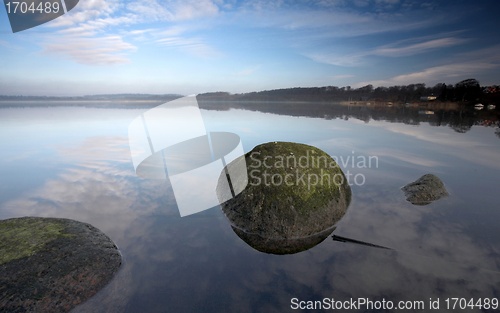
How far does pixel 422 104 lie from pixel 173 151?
13033 cm

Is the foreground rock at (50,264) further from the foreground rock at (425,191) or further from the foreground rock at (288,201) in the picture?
the foreground rock at (425,191)

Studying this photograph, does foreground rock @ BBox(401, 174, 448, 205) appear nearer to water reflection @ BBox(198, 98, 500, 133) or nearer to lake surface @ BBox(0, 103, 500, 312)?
lake surface @ BBox(0, 103, 500, 312)

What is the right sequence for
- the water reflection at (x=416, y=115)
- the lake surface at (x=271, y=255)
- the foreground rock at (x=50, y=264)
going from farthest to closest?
the water reflection at (x=416, y=115) < the lake surface at (x=271, y=255) < the foreground rock at (x=50, y=264)

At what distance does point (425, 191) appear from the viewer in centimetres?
952

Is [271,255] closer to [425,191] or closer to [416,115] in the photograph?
[425,191]

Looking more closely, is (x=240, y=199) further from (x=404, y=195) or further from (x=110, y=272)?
(x=404, y=195)

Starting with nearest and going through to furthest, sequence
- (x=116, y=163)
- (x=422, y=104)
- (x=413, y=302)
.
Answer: (x=413, y=302) → (x=116, y=163) → (x=422, y=104)

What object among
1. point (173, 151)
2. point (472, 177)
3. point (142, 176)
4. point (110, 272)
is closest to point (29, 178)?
point (142, 176)

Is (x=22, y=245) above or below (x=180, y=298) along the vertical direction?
above

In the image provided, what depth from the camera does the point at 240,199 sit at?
25.4 ft

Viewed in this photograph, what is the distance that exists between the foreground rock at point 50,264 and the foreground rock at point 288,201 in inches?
131

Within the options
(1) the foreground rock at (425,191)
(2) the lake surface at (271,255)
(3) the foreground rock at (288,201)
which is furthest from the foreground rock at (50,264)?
(1) the foreground rock at (425,191)

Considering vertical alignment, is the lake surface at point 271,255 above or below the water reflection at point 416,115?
below

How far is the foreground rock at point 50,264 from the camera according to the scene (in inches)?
172
